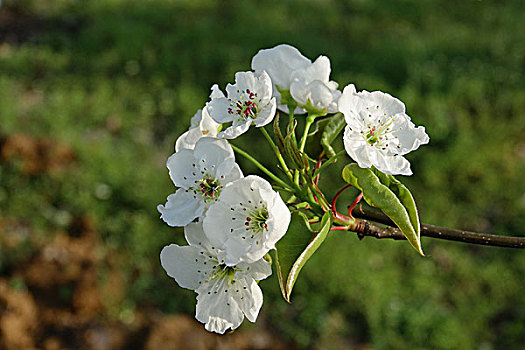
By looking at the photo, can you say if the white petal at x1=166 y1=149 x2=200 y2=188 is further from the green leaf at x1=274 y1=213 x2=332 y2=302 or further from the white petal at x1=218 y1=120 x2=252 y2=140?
the green leaf at x1=274 y1=213 x2=332 y2=302

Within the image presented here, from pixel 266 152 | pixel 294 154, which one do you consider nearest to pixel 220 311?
pixel 294 154

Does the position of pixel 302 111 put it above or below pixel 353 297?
above

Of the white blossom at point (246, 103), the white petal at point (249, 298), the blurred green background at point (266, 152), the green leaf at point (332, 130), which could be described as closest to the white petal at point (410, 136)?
the green leaf at point (332, 130)

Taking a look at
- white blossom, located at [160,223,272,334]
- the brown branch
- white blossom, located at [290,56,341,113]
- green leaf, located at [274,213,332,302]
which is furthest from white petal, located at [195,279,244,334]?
white blossom, located at [290,56,341,113]

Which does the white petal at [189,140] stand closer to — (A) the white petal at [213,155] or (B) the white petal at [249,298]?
(A) the white petal at [213,155]

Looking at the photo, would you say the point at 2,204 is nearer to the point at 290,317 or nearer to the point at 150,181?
the point at 150,181

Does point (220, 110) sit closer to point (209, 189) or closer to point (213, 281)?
point (209, 189)

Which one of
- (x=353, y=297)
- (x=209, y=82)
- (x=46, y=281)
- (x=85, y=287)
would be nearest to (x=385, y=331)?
(x=353, y=297)
